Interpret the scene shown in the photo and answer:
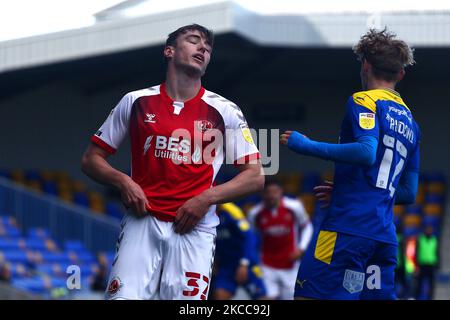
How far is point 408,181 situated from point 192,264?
141 centimetres

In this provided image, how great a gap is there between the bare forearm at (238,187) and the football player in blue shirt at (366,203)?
27cm

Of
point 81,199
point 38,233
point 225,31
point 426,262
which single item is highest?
point 225,31

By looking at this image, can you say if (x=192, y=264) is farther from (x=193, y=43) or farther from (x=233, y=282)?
(x=233, y=282)

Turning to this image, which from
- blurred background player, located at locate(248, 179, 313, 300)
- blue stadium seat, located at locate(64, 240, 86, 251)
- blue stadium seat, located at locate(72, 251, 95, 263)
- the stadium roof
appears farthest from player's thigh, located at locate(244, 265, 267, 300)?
the stadium roof

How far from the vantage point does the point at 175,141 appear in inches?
215

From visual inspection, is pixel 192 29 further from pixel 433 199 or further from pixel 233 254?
pixel 433 199

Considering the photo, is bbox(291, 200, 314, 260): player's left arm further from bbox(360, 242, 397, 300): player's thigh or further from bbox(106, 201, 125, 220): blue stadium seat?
bbox(106, 201, 125, 220): blue stadium seat

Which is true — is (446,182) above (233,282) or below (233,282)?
above

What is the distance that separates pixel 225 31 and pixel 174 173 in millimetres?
14749

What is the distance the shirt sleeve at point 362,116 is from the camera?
5414 millimetres

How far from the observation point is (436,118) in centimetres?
2758

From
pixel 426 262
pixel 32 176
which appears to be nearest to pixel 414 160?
pixel 426 262
